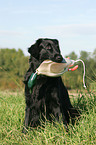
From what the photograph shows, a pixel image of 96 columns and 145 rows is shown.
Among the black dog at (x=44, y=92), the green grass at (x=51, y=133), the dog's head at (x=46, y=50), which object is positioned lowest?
the green grass at (x=51, y=133)

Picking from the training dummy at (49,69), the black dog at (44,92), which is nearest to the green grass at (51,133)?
the black dog at (44,92)

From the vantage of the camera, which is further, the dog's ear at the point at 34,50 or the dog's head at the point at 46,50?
the dog's ear at the point at 34,50

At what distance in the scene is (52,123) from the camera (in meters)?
2.83

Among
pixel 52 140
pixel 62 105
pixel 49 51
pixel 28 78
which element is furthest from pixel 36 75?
pixel 52 140

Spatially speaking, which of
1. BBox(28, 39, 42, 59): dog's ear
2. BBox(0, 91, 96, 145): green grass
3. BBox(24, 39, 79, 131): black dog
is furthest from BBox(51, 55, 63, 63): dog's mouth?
BBox(0, 91, 96, 145): green grass

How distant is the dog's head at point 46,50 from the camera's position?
8.42ft

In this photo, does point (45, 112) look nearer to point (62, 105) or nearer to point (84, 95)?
point (62, 105)

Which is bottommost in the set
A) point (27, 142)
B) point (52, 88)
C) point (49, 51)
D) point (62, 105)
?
point (27, 142)

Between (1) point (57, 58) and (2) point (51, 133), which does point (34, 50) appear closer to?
(1) point (57, 58)

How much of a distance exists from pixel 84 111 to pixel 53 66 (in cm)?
123

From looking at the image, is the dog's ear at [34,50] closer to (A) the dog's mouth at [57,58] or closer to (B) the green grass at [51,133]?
(A) the dog's mouth at [57,58]

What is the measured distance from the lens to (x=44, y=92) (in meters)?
2.79

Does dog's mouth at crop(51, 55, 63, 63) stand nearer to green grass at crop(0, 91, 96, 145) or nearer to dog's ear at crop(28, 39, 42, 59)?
dog's ear at crop(28, 39, 42, 59)

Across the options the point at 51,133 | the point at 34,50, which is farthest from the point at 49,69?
the point at 51,133
